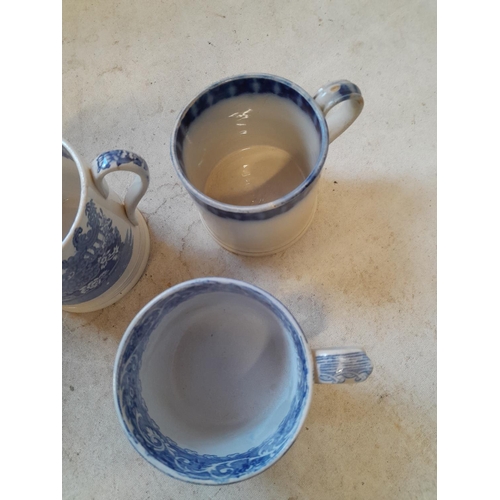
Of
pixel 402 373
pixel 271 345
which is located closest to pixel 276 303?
pixel 271 345

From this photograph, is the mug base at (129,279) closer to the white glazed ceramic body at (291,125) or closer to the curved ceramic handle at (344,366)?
the white glazed ceramic body at (291,125)

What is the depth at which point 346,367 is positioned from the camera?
363 millimetres

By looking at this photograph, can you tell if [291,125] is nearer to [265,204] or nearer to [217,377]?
[265,204]

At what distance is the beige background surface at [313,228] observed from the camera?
19.3 inches

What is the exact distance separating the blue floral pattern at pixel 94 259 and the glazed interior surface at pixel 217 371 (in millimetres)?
85

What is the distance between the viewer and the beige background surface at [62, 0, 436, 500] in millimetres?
491

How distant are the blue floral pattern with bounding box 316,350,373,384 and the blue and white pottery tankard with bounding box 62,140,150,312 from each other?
0.80ft

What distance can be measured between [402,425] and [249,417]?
178 millimetres

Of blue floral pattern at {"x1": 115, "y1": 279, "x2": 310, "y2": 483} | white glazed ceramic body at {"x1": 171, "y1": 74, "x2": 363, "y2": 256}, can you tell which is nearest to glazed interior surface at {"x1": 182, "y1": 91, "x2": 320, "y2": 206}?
white glazed ceramic body at {"x1": 171, "y1": 74, "x2": 363, "y2": 256}

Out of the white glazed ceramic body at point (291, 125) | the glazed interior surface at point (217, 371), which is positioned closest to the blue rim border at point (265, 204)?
the white glazed ceramic body at point (291, 125)

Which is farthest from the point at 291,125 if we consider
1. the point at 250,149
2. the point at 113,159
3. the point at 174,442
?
the point at 174,442

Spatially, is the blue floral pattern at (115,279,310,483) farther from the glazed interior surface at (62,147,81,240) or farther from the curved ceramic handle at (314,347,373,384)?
the glazed interior surface at (62,147,81,240)

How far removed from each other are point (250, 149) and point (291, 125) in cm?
8

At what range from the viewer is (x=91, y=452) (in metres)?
0.50
